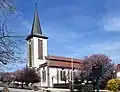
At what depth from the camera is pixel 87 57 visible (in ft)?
→ 159

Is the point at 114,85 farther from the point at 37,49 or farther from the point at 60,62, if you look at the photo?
the point at 37,49

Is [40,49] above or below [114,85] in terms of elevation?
above

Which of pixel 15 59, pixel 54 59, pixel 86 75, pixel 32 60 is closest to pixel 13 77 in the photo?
pixel 32 60

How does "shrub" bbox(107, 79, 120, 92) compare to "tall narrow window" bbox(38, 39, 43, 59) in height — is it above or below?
below

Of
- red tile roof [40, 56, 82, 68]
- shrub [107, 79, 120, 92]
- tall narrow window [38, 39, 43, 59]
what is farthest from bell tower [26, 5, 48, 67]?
shrub [107, 79, 120, 92]

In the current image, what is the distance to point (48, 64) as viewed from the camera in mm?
71062

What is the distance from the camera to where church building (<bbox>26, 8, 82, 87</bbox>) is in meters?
70.9

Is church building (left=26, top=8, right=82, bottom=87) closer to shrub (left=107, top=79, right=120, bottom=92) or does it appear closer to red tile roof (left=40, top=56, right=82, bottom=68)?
red tile roof (left=40, top=56, right=82, bottom=68)

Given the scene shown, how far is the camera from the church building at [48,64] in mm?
70938

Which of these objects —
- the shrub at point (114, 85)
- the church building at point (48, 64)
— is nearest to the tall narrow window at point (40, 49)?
the church building at point (48, 64)

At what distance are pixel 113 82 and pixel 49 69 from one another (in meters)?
45.7

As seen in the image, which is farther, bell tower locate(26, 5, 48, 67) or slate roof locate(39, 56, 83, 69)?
bell tower locate(26, 5, 48, 67)

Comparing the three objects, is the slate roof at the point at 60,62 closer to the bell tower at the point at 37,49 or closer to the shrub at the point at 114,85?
the bell tower at the point at 37,49

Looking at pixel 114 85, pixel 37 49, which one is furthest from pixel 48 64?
pixel 114 85
